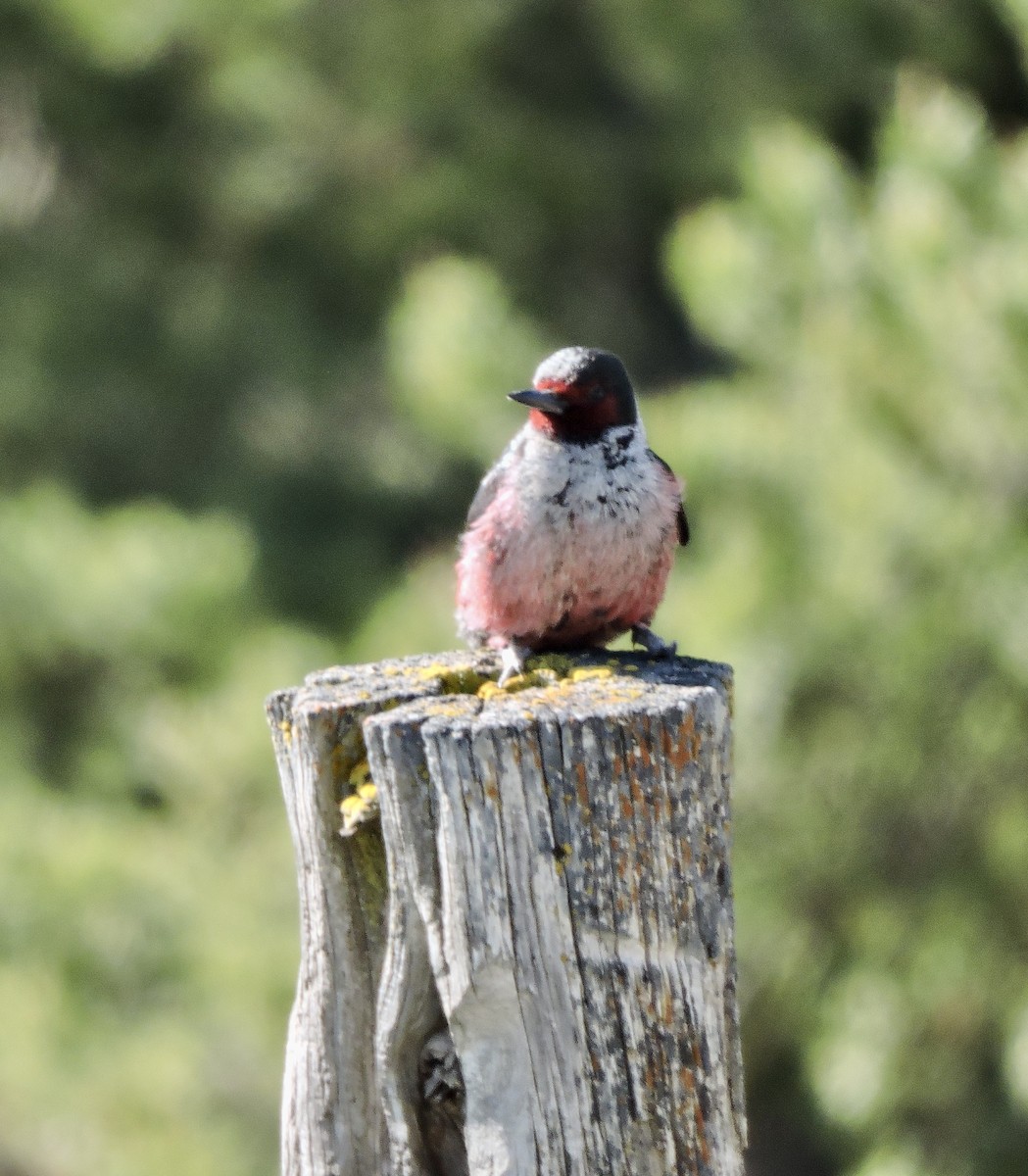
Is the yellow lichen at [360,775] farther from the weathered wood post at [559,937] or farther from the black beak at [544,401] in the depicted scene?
the black beak at [544,401]

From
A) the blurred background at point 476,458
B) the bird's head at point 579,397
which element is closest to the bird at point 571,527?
the bird's head at point 579,397

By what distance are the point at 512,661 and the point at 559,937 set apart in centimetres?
94

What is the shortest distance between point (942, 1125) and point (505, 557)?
4029 millimetres

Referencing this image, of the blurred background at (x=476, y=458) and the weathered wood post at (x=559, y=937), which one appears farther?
the blurred background at (x=476, y=458)

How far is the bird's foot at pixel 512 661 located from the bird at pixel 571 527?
0.5 inches

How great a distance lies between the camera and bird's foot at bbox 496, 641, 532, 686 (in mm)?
2821

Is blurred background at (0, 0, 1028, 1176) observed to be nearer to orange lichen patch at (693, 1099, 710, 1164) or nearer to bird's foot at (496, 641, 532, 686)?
bird's foot at (496, 641, 532, 686)

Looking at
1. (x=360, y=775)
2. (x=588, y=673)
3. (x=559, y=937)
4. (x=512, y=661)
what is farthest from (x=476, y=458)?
(x=559, y=937)

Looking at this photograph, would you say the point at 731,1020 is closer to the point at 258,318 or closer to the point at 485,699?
the point at 485,699

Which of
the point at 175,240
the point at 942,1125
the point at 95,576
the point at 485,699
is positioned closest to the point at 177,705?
the point at 95,576

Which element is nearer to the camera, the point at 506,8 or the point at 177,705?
the point at 177,705

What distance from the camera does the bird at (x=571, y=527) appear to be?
3.58 m

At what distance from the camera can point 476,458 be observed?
6.79 meters

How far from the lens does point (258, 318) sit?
377 inches
